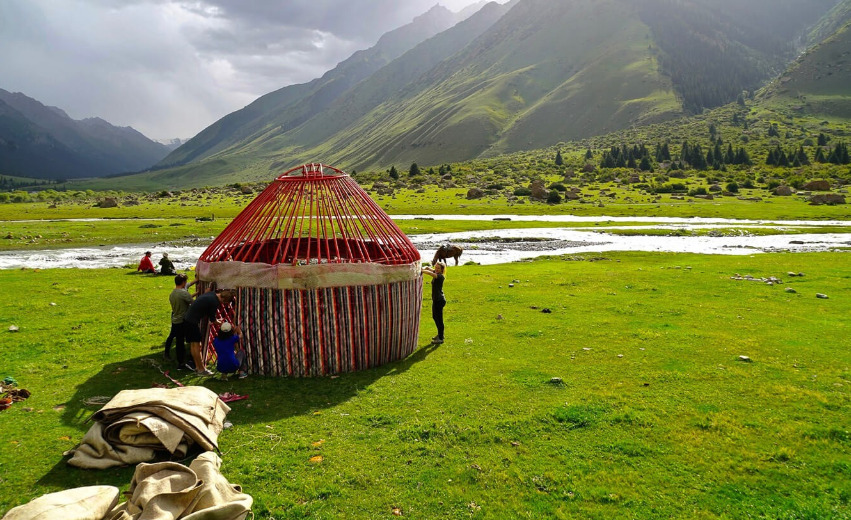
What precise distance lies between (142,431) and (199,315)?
11.9 feet

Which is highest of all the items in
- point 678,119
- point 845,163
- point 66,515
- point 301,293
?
point 678,119

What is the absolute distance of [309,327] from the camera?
10.0m

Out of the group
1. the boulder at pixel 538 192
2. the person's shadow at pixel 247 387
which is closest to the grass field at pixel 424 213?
the boulder at pixel 538 192

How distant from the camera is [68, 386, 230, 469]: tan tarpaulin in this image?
659cm

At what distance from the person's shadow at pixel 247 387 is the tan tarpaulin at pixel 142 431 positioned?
352 mm

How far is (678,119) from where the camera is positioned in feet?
580

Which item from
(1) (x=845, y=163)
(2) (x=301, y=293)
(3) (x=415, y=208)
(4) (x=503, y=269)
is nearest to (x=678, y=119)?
(1) (x=845, y=163)

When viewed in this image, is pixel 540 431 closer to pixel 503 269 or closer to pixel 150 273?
pixel 503 269

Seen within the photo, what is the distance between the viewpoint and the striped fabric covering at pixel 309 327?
392 inches

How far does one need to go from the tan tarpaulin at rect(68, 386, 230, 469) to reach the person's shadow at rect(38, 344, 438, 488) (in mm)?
352

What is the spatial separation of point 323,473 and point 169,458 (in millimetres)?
2179

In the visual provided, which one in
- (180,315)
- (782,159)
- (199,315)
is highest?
(782,159)

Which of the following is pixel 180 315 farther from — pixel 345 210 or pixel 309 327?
pixel 345 210

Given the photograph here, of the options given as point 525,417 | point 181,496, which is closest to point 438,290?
point 525,417
